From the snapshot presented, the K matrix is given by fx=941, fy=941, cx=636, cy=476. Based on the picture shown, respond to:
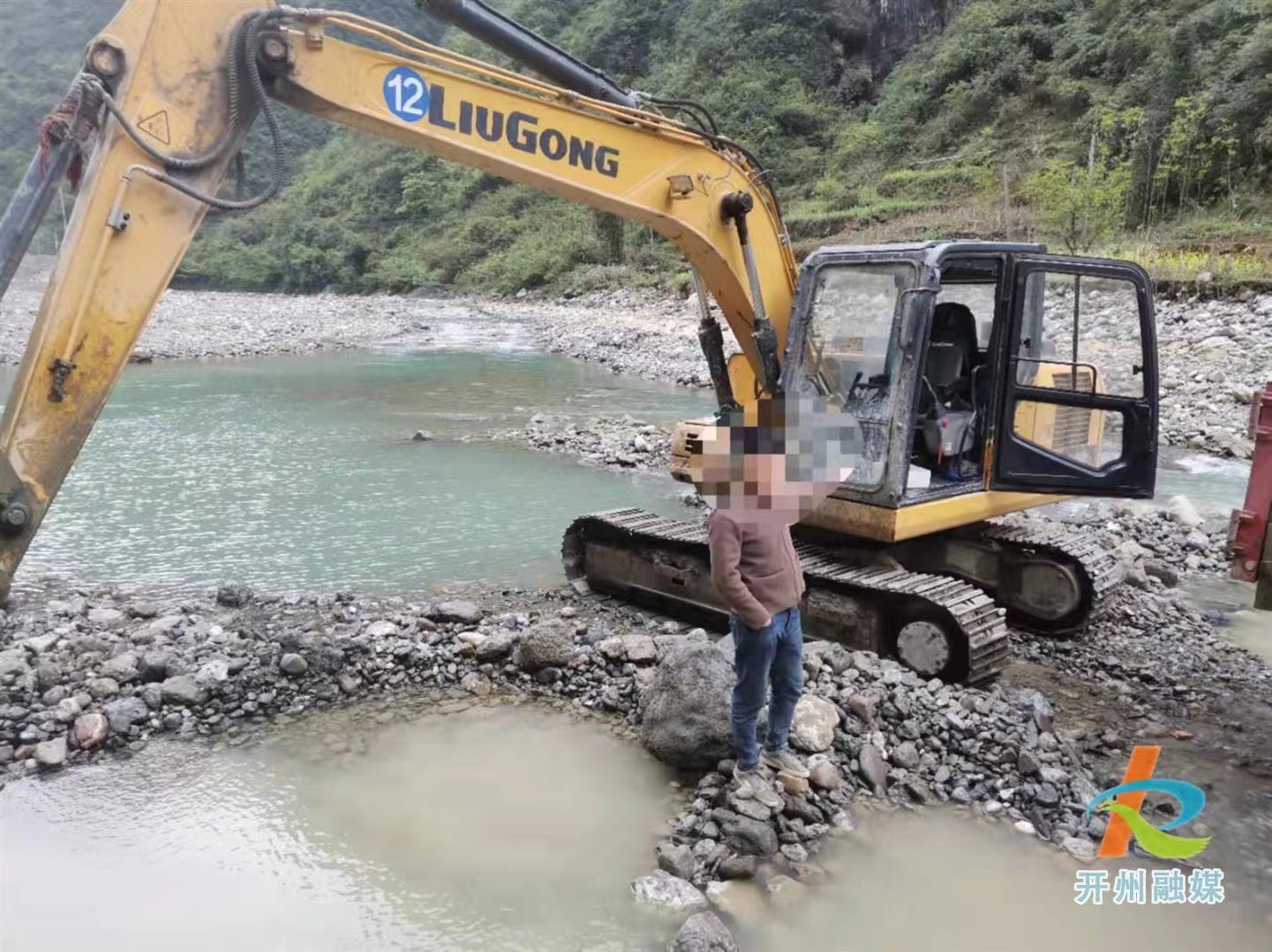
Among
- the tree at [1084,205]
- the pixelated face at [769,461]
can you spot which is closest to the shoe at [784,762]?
the pixelated face at [769,461]

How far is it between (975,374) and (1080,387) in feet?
1.76

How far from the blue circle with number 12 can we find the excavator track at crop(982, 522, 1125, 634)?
12.9ft

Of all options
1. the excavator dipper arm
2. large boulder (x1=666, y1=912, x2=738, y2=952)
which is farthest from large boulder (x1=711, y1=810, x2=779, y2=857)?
the excavator dipper arm

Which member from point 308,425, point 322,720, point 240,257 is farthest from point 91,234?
point 240,257

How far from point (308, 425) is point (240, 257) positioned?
4083 centimetres

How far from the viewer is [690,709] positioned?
368 centimetres

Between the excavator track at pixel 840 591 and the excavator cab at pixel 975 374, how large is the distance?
28cm

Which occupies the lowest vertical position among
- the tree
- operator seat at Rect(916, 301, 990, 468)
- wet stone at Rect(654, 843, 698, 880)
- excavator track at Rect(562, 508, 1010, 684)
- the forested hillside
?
wet stone at Rect(654, 843, 698, 880)

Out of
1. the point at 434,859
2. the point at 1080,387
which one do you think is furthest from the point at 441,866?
the point at 1080,387

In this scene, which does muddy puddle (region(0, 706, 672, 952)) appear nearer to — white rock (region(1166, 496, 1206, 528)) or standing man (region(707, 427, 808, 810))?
standing man (region(707, 427, 808, 810))

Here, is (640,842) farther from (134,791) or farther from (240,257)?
(240,257)

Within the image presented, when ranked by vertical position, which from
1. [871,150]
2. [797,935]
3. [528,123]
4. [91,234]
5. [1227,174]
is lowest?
[797,935]

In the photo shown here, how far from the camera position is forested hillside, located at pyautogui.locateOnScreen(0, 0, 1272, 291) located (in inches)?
690

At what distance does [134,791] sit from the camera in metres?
3.56
